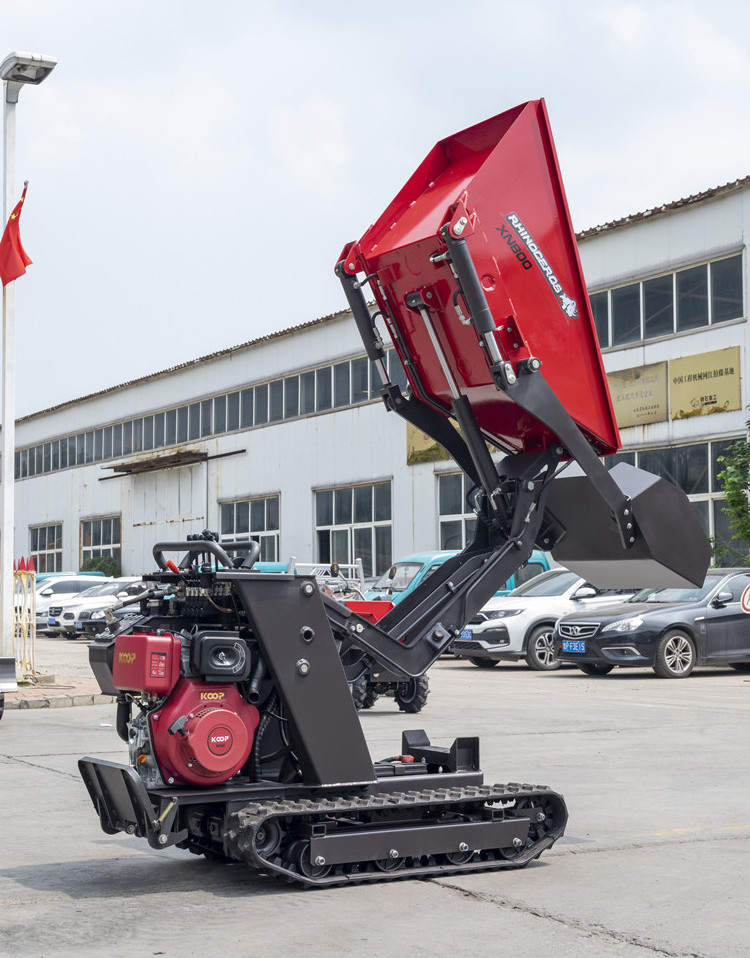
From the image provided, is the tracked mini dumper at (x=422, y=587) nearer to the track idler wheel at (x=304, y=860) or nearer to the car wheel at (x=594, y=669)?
the track idler wheel at (x=304, y=860)

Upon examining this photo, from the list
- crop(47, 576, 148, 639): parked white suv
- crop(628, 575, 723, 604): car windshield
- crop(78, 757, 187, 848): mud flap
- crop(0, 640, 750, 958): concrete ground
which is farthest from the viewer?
crop(47, 576, 148, 639): parked white suv

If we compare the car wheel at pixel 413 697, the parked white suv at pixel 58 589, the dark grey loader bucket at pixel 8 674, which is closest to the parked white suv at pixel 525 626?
the car wheel at pixel 413 697

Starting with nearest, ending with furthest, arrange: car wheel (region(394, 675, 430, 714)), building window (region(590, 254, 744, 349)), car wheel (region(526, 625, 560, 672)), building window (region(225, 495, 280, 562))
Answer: car wheel (region(394, 675, 430, 714)), car wheel (region(526, 625, 560, 672)), building window (region(590, 254, 744, 349)), building window (region(225, 495, 280, 562))

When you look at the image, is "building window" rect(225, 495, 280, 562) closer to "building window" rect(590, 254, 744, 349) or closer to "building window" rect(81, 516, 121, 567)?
"building window" rect(81, 516, 121, 567)

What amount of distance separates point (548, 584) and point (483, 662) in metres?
2.13

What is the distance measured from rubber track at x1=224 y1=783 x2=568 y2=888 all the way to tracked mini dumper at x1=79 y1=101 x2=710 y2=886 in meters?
0.01

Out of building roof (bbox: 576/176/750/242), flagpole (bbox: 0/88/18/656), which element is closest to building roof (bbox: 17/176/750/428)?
building roof (bbox: 576/176/750/242)

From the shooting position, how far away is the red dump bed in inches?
257

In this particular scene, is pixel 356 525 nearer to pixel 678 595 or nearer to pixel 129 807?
pixel 678 595

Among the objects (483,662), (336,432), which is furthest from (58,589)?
(483,662)

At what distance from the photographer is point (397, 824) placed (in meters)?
6.38

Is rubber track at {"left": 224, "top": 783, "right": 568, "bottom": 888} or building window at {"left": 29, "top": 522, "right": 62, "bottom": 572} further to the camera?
building window at {"left": 29, "top": 522, "right": 62, "bottom": 572}

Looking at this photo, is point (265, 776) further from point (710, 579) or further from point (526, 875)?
point (710, 579)

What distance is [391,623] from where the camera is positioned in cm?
662
